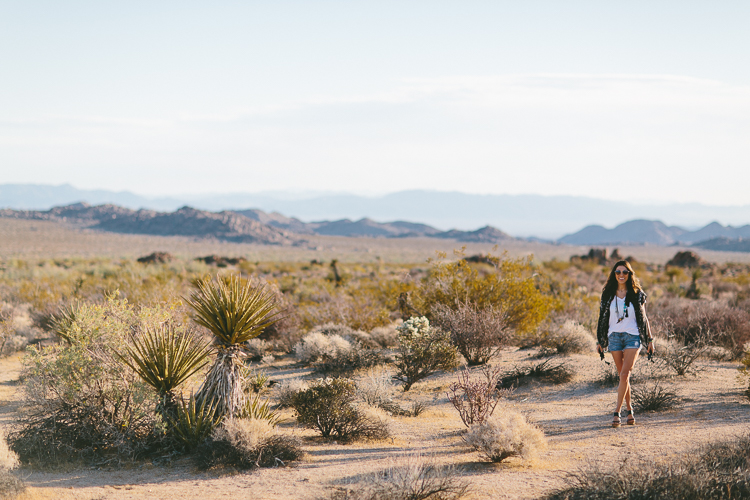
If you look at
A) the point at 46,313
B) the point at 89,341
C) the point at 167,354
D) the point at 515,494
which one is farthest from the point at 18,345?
the point at 515,494

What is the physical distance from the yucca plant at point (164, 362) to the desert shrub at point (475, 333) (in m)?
5.79

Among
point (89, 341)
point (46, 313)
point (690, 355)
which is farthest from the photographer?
point (46, 313)

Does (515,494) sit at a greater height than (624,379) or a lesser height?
lesser

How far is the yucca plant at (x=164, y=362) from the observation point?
7.04m

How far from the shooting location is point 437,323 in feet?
43.1

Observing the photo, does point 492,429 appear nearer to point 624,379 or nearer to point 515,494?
point 515,494

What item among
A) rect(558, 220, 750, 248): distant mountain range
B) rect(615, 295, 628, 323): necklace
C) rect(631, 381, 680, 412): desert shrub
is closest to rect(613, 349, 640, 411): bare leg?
rect(615, 295, 628, 323): necklace

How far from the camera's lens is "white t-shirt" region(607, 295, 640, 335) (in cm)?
769

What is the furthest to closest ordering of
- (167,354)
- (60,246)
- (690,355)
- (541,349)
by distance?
(60,246), (541,349), (690,355), (167,354)

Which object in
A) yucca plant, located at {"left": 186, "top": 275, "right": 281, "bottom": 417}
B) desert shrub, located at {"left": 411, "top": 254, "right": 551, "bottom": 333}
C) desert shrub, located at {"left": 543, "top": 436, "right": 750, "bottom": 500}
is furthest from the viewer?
desert shrub, located at {"left": 411, "top": 254, "right": 551, "bottom": 333}

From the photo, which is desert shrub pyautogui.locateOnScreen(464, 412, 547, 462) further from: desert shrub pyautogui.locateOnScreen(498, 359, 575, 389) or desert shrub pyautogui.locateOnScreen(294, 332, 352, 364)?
desert shrub pyautogui.locateOnScreen(294, 332, 352, 364)

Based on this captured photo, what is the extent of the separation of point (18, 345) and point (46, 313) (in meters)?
1.97

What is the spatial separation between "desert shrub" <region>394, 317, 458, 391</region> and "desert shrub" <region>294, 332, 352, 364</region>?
140cm

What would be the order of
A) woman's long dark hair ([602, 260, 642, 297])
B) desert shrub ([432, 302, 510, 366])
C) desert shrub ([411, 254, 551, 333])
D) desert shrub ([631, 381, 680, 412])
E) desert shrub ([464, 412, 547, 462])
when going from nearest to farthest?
desert shrub ([464, 412, 547, 462]), woman's long dark hair ([602, 260, 642, 297]), desert shrub ([631, 381, 680, 412]), desert shrub ([432, 302, 510, 366]), desert shrub ([411, 254, 551, 333])
